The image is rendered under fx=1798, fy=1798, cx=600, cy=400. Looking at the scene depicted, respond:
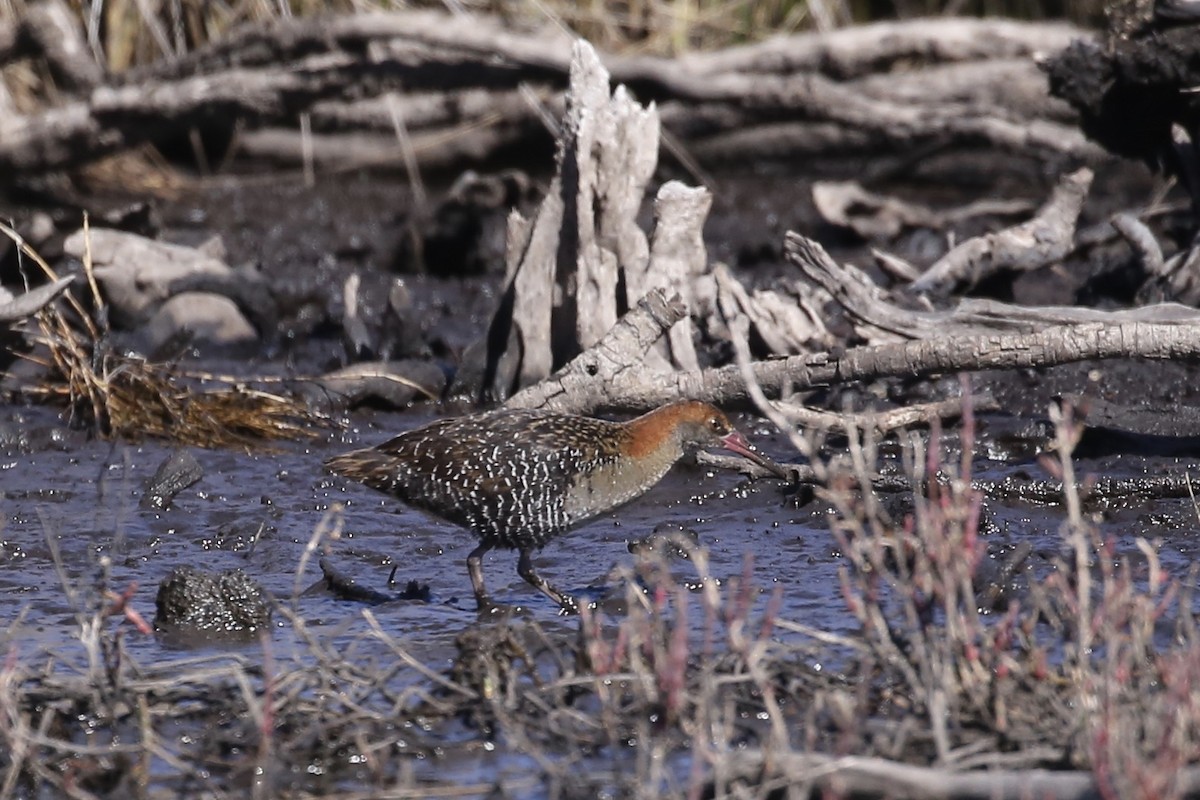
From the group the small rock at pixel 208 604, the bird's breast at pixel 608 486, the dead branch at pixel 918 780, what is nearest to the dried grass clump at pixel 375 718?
the dead branch at pixel 918 780

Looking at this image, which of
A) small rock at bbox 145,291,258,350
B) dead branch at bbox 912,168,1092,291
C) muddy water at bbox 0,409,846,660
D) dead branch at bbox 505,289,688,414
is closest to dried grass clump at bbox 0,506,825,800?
muddy water at bbox 0,409,846,660

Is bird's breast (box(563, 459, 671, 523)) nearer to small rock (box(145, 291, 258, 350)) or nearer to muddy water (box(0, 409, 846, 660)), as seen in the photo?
muddy water (box(0, 409, 846, 660))

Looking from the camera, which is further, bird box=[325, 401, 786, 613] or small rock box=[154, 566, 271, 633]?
bird box=[325, 401, 786, 613]

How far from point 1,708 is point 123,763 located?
435 millimetres

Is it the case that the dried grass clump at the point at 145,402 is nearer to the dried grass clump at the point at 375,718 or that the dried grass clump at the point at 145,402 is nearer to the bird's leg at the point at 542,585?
the bird's leg at the point at 542,585

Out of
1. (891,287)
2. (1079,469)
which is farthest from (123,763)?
(891,287)

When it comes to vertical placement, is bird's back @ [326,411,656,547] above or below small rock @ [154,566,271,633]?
above

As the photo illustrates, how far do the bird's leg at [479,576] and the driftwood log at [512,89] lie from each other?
4608 mm

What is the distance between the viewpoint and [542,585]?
645 centimetres

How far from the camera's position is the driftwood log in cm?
1056

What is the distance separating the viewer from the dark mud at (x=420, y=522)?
20.1 ft

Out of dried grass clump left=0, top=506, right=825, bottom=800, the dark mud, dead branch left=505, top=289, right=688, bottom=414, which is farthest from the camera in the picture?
dead branch left=505, top=289, right=688, bottom=414

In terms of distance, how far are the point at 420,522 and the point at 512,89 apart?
4393 mm

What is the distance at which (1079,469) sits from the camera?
7598 millimetres
